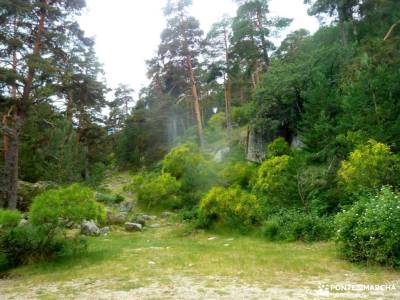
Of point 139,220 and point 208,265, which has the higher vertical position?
point 139,220

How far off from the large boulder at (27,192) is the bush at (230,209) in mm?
8264

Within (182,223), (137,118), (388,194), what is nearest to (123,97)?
(137,118)

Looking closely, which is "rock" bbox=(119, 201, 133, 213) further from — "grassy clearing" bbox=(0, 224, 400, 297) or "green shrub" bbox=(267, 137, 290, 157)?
"green shrub" bbox=(267, 137, 290, 157)

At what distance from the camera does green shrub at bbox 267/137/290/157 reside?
2014 centimetres

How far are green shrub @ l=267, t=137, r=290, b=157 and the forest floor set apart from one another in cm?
1018

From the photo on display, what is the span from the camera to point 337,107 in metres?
17.6

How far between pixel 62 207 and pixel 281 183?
747 cm

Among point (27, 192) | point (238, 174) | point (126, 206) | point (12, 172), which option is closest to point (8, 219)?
point (12, 172)

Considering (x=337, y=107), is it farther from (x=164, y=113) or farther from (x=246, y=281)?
(x=164, y=113)

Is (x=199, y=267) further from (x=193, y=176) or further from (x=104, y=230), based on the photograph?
(x=193, y=176)

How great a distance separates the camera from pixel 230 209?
12.9 metres

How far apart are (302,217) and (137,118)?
1003 inches

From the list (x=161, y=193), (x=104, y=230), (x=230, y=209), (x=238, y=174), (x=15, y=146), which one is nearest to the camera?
(x=230, y=209)

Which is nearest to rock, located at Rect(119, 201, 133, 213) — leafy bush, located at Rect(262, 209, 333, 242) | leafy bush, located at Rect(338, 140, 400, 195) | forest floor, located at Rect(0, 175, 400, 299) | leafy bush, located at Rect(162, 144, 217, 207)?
leafy bush, located at Rect(162, 144, 217, 207)
